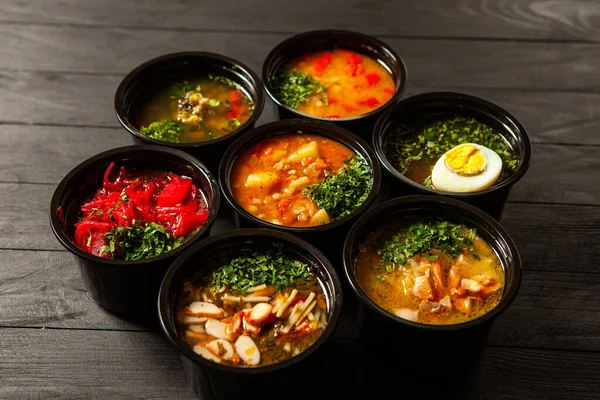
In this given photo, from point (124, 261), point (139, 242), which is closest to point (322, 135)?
point (139, 242)

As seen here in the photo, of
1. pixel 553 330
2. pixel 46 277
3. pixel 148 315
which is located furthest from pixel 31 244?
pixel 553 330

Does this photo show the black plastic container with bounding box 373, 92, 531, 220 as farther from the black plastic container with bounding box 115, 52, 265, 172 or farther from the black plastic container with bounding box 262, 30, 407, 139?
the black plastic container with bounding box 115, 52, 265, 172

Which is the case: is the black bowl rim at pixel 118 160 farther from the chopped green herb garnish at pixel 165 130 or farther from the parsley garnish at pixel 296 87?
the parsley garnish at pixel 296 87

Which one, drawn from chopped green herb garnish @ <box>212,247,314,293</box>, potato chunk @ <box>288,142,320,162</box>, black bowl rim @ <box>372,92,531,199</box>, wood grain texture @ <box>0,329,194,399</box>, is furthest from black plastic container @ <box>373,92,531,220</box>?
wood grain texture @ <box>0,329,194,399</box>

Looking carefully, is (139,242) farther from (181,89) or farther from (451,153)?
(451,153)

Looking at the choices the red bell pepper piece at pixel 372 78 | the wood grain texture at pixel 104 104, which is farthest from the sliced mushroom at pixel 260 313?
the red bell pepper piece at pixel 372 78

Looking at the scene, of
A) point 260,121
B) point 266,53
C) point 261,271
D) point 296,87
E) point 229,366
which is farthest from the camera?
point 266,53
